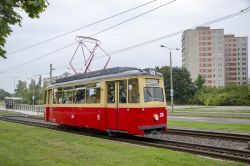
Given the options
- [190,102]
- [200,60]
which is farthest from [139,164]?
[200,60]

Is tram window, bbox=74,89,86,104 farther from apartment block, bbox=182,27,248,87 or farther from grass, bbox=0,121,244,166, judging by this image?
apartment block, bbox=182,27,248,87

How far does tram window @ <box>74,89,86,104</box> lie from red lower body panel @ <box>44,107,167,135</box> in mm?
361

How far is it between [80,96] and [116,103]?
355cm

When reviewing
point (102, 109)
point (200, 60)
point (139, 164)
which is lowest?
point (139, 164)

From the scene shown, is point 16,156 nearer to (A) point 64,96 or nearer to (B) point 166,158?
(B) point 166,158

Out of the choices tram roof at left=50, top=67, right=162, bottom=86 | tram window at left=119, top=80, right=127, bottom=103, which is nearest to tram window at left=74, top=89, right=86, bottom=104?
tram roof at left=50, top=67, right=162, bottom=86

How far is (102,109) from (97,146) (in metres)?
4.24

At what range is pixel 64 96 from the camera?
2114cm

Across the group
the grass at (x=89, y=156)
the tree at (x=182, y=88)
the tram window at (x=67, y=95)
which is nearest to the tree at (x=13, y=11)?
the grass at (x=89, y=156)

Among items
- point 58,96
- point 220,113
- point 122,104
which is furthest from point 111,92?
point 220,113

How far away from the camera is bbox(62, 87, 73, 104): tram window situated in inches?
795

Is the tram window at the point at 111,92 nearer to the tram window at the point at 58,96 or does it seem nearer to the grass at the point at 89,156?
the grass at the point at 89,156

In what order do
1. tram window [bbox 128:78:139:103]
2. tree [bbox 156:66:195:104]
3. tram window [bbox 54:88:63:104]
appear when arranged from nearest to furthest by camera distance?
1. tram window [bbox 128:78:139:103]
2. tram window [bbox 54:88:63:104]
3. tree [bbox 156:66:195:104]

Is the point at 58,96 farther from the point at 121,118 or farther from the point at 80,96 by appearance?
the point at 121,118
